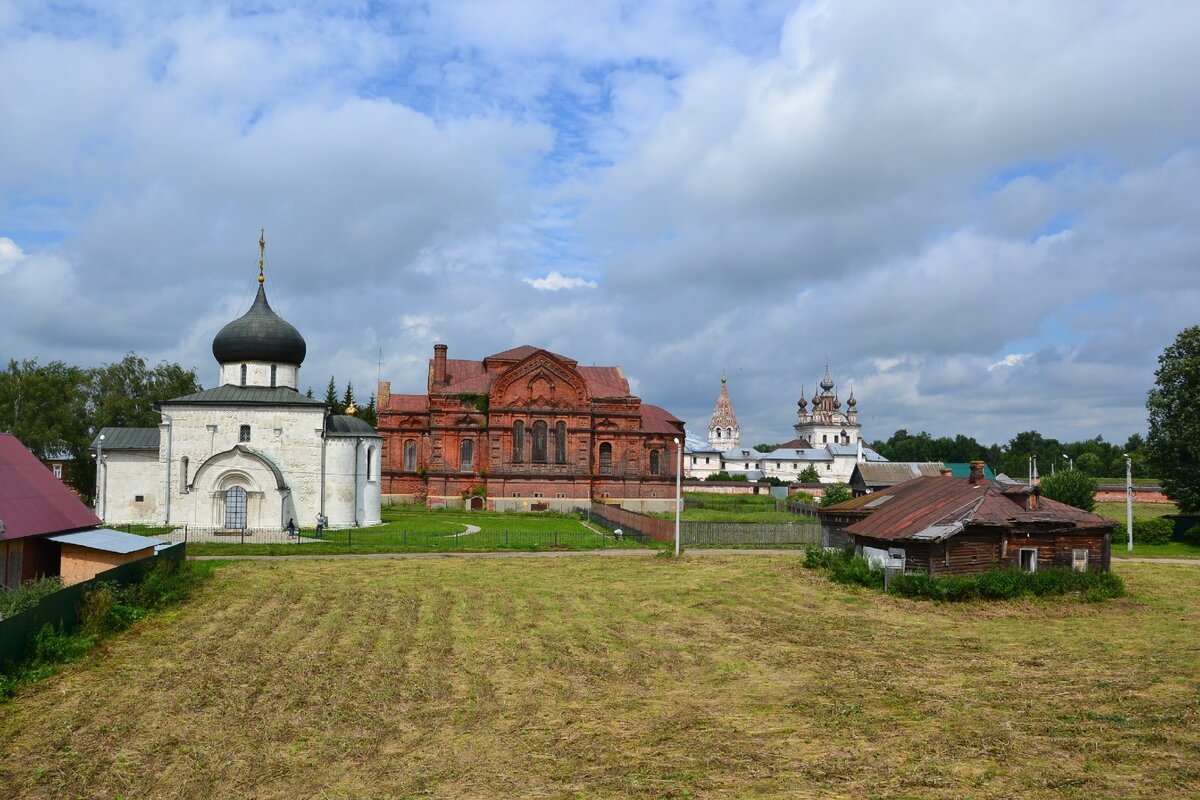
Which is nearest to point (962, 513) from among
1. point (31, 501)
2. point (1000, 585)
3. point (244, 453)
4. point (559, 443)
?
point (1000, 585)

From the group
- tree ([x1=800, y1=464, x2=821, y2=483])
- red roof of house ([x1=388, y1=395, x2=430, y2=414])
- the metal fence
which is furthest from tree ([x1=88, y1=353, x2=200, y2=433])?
tree ([x1=800, y1=464, x2=821, y2=483])

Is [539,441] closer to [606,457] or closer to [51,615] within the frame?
[606,457]

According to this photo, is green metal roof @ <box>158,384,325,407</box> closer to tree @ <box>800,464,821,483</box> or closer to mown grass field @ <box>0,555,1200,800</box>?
mown grass field @ <box>0,555,1200,800</box>

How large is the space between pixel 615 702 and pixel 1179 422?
46183 millimetres

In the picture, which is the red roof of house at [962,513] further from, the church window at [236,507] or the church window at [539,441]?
the church window at [539,441]

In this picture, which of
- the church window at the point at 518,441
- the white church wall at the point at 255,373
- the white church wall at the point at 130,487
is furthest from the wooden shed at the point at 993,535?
the church window at the point at 518,441

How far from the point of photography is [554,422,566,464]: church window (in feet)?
206

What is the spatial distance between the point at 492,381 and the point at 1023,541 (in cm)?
4215

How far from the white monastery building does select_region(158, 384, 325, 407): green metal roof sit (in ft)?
306

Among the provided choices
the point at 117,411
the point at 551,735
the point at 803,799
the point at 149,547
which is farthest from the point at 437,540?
the point at 117,411

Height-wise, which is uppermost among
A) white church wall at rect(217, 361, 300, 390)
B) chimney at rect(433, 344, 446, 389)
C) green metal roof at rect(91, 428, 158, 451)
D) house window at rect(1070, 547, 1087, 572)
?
chimney at rect(433, 344, 446, 389)

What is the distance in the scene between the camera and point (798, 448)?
462 ft

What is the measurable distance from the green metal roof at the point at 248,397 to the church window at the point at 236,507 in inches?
169

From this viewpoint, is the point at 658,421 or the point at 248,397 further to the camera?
the point at 658,421
